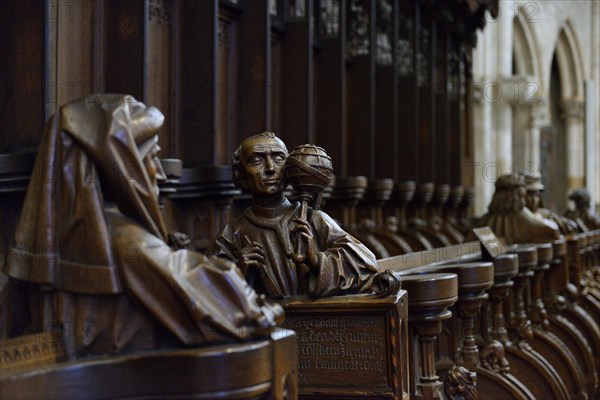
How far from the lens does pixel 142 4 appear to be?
4637 mm

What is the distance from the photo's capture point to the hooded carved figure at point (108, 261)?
204 centimetres

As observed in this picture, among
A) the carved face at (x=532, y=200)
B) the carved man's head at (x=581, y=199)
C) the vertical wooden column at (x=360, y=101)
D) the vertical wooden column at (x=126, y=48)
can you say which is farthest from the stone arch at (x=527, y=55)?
the vertical wooden column at (x=126, y=48)

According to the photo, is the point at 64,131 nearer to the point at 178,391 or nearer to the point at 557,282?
the point at 178,391

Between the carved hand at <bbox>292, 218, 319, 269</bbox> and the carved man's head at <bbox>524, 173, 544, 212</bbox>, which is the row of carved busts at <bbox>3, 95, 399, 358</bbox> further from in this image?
the carved man's head at <bbox>524, 173, 544, 212</bbox>

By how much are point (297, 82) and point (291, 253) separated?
12.7 ft

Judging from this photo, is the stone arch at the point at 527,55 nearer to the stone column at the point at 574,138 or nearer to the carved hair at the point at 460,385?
the stone column at the point at 574,138

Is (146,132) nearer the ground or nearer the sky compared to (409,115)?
nearer the ground

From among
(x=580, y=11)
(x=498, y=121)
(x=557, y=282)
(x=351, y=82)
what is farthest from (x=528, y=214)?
(x=580, y=11)

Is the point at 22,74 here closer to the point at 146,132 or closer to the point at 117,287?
the point at 146,132

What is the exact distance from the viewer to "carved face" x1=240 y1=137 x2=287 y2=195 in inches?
123

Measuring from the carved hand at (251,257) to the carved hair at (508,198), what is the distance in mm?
4205

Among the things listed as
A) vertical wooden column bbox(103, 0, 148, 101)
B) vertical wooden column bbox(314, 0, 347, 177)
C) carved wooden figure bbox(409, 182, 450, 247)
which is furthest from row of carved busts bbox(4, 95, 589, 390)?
carved wooden figure bbox(409, 182, 450, 247)

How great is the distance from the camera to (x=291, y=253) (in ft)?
10.1

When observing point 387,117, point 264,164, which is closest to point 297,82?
point 387,117
